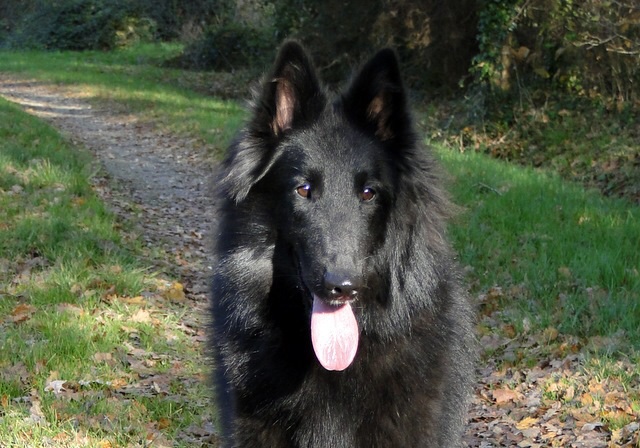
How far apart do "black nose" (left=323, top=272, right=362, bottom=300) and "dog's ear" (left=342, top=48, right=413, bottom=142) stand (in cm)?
77

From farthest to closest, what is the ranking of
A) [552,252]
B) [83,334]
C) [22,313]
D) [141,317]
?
[552,252] → [141,317] → [22,313] → [83,334]

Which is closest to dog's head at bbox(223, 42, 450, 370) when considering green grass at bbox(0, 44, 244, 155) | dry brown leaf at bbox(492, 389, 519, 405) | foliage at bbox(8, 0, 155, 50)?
dry brown leaf at bbox(492, 389, 519, 405)

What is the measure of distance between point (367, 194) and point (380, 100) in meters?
0.47

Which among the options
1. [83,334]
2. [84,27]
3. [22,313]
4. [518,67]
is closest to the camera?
[83,334]

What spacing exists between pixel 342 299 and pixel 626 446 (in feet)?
7.84

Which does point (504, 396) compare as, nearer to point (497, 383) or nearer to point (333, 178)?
point (497, 383)

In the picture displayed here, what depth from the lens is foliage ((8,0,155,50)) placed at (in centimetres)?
3691

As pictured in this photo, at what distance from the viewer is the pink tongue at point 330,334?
336 cm

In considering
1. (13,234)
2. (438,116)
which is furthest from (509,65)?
(13,234)

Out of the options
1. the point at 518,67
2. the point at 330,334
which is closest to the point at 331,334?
the point at 330,334

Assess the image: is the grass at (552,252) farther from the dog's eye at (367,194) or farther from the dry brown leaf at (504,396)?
the dog's eye at (367,194)

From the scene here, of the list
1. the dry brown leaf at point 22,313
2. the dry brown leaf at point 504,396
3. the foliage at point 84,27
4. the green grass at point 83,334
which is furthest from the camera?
the foliage at point 84,27

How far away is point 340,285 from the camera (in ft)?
10.4

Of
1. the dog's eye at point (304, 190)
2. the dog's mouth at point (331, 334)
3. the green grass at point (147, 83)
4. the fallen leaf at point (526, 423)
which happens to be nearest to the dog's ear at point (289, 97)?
the dog's eye at point (304, 190)
